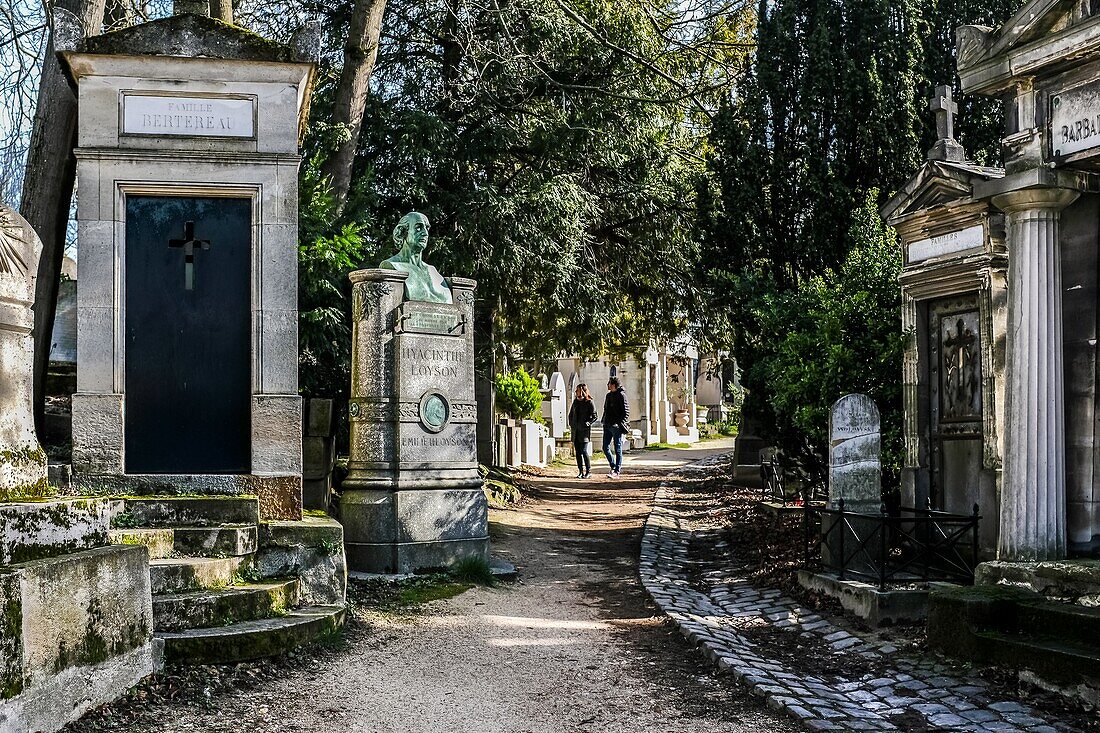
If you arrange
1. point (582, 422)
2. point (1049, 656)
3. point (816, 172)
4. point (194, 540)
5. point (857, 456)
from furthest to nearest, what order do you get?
point (582, 422), point (816, 172), point (857, 456), point (194, 540), point (1049, 656)

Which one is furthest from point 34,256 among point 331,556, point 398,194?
point 398,194

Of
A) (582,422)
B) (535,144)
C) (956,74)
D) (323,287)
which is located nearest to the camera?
(956,74)

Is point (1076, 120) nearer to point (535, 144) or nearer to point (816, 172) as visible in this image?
point (816, 172)

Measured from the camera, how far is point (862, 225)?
11672 millimetres

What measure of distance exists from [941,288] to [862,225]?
7.22 ft

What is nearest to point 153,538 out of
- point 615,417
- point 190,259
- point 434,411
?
point 190,259

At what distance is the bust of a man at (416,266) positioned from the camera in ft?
33.4

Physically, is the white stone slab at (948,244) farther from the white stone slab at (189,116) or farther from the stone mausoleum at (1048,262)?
the white stone slab at (189,116)

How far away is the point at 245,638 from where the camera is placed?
20.1 feet

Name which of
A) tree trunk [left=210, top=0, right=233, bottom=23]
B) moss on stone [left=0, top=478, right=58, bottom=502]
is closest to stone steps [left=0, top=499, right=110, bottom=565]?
moss on stone [left=0, top=478, right=58, bottom=502]

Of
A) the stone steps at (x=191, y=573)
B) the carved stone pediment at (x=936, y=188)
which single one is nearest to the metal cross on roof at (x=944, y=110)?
the carved stone pediment at (x=936, y=188)

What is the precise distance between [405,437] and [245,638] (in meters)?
3.98

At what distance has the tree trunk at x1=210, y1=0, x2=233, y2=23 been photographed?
11445mm

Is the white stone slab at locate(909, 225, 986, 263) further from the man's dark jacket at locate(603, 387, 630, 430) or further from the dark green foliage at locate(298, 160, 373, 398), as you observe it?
the man's dark jacket at locate(603, 387, 630, 430)
